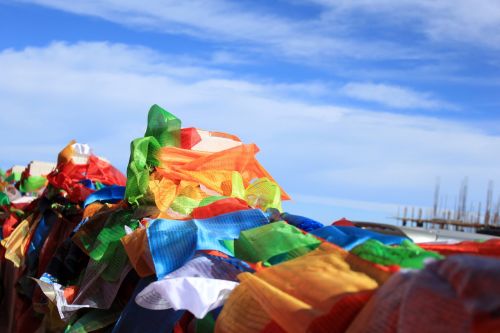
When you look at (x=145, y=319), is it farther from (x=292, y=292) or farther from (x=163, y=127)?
(x=163, y=127)

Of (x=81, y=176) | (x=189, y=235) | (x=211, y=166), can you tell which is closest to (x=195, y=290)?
(x=189, y=235)

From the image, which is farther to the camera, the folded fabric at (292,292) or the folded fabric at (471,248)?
the folded fabric at (471,248)

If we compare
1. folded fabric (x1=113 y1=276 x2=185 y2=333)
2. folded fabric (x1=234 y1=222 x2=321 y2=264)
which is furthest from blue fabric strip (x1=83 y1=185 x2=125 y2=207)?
folded fabric (x1=234 y1=222 x2=321 y2=264)

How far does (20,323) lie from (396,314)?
3382 mm

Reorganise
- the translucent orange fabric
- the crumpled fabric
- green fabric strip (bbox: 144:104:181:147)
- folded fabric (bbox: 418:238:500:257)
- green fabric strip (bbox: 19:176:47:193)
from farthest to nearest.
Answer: green fabric strip (bbox: 19:176:47:193) < the crumpled fabric < green fabric strip (bbox: 144:104:181:147) < the translucent orange fabric < folded fabric (bbox: 418:238:500:257)

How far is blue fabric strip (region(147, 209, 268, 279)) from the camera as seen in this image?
2.13 metres

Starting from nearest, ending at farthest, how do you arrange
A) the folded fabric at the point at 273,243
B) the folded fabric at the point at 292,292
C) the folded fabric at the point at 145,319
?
the folded fabric at the point at 292,292 → the folded fabric at the point at 273,243 → the folded fabric at the point at 145,319

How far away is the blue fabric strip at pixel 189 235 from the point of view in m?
2.13

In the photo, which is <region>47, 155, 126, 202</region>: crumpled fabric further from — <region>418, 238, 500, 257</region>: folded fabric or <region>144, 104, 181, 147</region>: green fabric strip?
<region>418, 238, 500, 257</region>: folded fabric

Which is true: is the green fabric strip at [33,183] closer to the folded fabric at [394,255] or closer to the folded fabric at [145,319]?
the folded fabric at [145,319]

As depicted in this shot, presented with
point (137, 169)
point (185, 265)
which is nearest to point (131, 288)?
point (137, 169)

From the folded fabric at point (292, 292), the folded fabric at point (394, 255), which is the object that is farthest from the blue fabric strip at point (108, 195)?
the folded fabric at point (394, 255)

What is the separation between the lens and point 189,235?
2.18 metres

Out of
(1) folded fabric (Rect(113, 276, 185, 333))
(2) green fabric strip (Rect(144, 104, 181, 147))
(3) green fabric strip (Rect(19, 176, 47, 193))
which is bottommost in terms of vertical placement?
(1) folded fabric (Rect(113, 276, 185, 333))
